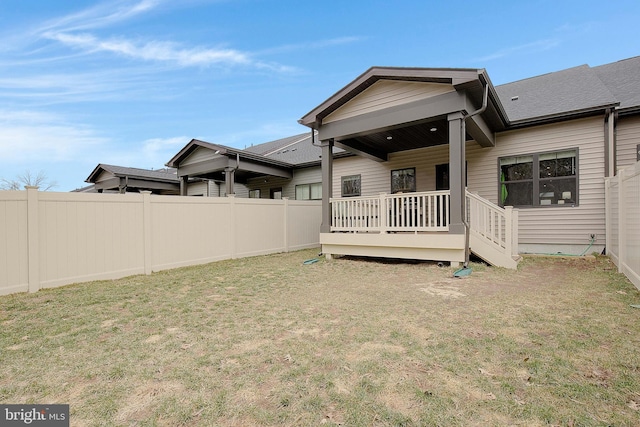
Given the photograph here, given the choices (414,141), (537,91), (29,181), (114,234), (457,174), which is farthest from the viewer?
(29,181)

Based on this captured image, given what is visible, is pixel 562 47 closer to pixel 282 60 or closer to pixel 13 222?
pixel 282 60

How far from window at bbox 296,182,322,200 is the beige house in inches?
146

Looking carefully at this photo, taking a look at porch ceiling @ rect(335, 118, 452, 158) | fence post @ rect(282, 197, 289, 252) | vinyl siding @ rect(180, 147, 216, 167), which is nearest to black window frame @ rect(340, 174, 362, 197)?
porch ceiling @ rect(335, 118, 452, 158)

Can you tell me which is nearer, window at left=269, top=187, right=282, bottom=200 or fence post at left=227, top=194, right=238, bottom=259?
fence post at left=227, top=194, right=238, bottom=259

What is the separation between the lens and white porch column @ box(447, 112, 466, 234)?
602 centimetres

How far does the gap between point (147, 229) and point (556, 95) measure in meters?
11.3

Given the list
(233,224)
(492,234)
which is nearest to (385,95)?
(492,234)

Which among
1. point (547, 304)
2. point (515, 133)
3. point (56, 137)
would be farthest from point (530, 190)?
point (56, 137)

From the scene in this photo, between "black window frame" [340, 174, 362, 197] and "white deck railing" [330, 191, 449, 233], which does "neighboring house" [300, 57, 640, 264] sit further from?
"black window frame" [340, 174, 362, 197]

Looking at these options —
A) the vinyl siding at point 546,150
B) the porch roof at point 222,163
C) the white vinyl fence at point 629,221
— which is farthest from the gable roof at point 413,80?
the porch roof at point 222,163

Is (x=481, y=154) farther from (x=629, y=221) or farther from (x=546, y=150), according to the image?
(x=629, y=221)

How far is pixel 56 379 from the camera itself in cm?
212

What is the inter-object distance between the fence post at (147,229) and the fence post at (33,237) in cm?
168

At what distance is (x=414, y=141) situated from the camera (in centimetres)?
895
